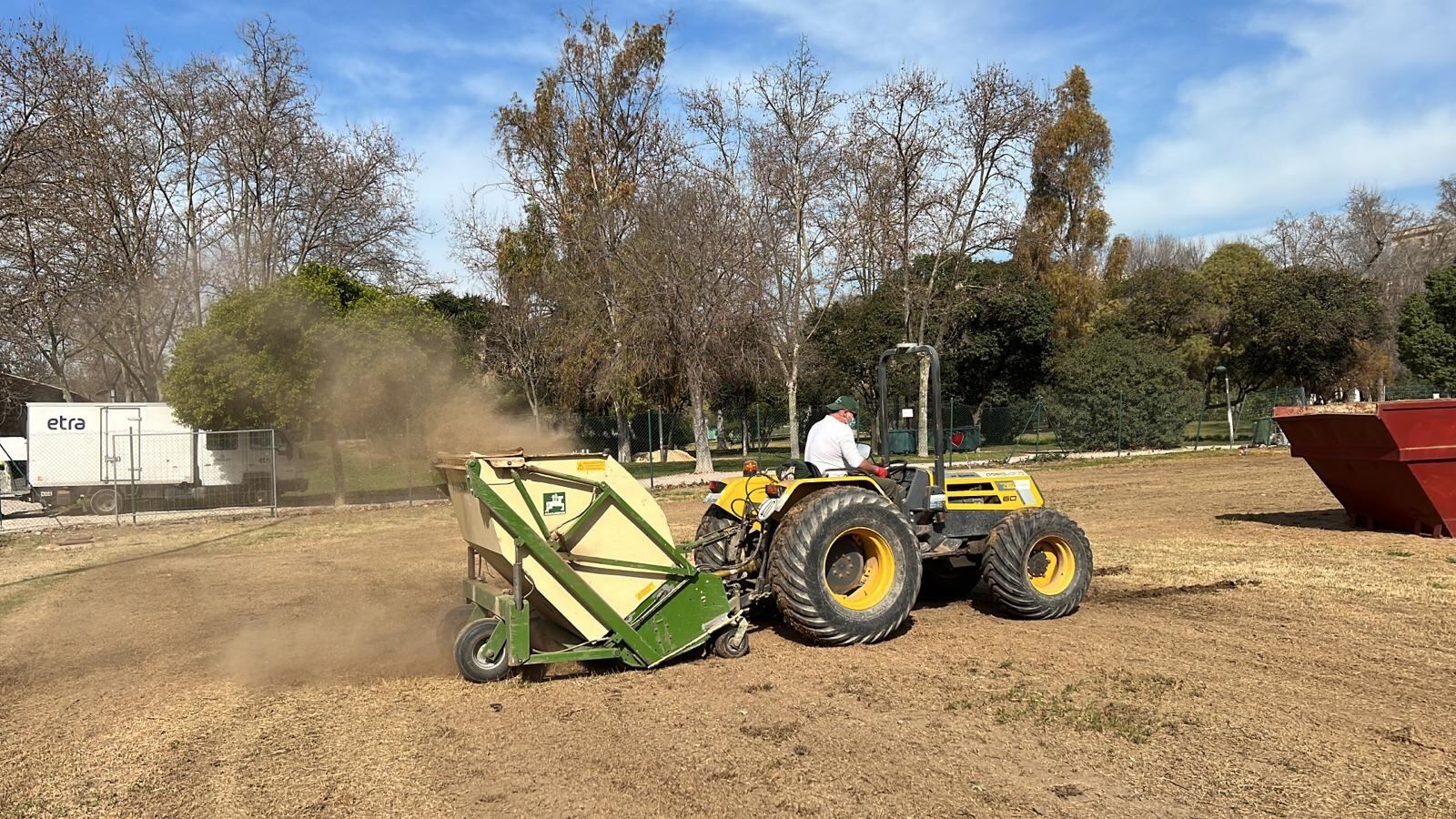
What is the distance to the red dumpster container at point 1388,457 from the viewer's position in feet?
34.3

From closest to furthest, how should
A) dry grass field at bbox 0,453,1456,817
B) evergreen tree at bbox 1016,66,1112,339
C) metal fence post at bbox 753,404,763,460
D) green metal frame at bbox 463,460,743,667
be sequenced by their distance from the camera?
dry grass field at bbox 0,453,1456,817 → green metal frame at bbox 463,460,743,667 → metal fence post at bbox 753,404,763,460 → evergreen tree at bbox 1016,66,1112,339

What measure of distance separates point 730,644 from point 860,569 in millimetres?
1123

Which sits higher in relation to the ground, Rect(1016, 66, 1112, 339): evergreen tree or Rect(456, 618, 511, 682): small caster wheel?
Rect(1016, 66, 1112, 339): evergreen tree

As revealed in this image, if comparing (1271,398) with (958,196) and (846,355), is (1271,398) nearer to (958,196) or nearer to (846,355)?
(958,196)

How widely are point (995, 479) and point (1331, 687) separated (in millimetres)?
2756

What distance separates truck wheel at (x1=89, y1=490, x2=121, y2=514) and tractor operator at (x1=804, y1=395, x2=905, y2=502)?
2074 cm

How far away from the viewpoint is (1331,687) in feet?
18.4

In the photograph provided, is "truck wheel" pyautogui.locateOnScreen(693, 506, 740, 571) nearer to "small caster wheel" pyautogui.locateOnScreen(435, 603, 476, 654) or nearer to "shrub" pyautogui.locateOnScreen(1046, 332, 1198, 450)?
"small caster wheel" pyautogui.locateOnScreen(435, 603, 476, 654)

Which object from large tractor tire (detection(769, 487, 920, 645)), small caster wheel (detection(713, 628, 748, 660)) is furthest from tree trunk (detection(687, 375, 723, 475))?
small caster wheel (detection(713, 628, 748, 660))

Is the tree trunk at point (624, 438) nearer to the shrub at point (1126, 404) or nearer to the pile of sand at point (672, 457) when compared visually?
the pile of sand at point (672, 457)

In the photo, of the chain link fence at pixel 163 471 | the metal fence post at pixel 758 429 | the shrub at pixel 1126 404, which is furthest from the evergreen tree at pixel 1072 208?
the chain link fence at pixel 163 471

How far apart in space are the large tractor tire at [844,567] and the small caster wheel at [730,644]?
0.37 metres

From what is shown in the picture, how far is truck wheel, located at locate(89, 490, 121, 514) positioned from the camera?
850 inches

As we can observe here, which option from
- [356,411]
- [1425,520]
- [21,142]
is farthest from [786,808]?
[21,142]
